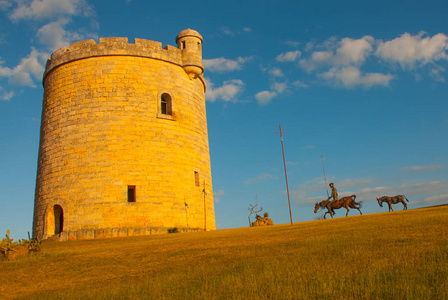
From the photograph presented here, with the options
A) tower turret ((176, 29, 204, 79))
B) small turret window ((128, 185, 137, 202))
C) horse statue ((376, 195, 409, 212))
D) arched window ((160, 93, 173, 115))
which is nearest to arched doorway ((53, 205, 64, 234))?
small turret window ((128, 185, 137, 202))

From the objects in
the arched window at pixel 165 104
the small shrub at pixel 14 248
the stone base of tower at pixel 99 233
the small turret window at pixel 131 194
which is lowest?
the small shrub at pixel 14 248

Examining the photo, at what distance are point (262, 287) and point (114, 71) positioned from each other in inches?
691

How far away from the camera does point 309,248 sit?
966cm

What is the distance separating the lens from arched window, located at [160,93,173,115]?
22.8 m

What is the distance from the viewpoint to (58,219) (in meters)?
21.4

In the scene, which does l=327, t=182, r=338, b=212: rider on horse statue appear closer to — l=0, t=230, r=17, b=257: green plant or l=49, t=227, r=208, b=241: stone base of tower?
l=49, t=227, r=208, b=241: stone base of tower

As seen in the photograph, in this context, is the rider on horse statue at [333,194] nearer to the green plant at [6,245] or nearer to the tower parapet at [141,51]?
the tower parapet at [141,51]

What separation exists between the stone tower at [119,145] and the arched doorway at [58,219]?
67 millimetres

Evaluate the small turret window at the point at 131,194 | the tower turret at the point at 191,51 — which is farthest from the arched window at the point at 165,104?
the small turret window at the point at 131,194

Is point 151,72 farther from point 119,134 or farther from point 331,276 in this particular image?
point 331,276

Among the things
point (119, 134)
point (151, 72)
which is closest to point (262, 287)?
point (119, 134)

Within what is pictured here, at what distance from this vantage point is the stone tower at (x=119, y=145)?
20016mm

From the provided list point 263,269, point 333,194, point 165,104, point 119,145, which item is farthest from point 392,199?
point 263,269

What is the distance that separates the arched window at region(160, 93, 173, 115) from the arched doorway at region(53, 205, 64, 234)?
298 inches
